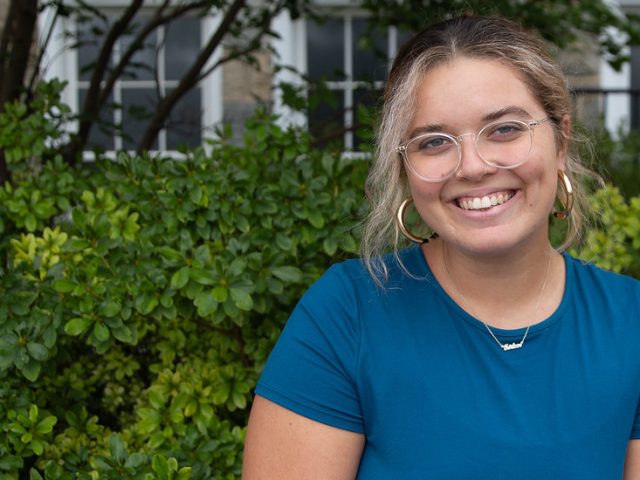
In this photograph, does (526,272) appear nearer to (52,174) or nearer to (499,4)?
(52,174)

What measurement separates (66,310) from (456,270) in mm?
947

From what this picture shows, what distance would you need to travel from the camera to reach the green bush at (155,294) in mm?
2145

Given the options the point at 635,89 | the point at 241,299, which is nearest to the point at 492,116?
the point at 241,299

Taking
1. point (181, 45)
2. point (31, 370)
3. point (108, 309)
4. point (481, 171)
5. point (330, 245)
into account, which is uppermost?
point (181, 45)

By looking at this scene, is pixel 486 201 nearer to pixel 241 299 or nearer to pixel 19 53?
pixel 241 299

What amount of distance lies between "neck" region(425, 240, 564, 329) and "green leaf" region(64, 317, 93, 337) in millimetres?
832

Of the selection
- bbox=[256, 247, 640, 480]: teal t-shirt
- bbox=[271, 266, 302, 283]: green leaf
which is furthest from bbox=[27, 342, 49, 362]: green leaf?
bbox=[256, 247, 640, 480]: teal t-shirt

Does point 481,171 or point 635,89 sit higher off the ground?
point 635,89

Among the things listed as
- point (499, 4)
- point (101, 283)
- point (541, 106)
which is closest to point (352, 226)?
point (101, 283)

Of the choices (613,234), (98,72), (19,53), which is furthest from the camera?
(98,72)

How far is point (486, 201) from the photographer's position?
1.65 metres

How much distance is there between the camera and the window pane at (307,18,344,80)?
7.36 metres

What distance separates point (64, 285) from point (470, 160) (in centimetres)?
102

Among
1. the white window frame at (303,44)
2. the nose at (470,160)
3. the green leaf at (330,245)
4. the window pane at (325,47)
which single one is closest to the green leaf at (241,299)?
the green leaf at (330,245)
